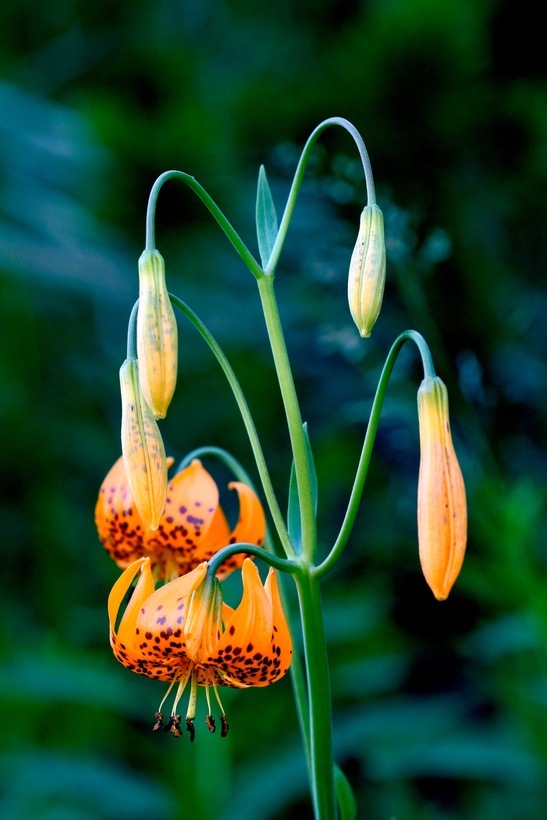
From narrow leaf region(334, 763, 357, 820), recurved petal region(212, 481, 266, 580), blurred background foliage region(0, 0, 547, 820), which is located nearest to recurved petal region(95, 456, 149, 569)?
recurved petal region(212, 481, 266, 580)

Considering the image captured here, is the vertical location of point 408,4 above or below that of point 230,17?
below

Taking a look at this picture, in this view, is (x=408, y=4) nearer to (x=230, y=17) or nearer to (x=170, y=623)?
(x=230, y=17)

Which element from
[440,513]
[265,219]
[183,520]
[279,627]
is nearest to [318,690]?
[279,627]

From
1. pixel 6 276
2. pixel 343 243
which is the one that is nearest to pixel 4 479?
pixel 6 276

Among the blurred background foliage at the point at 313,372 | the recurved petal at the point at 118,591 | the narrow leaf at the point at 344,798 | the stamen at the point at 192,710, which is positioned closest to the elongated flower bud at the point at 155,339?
the recurved petal at the point at 118,591

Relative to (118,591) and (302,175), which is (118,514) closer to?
(118,591)

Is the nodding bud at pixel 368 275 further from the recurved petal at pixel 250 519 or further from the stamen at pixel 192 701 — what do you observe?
the stamen at pixel 192 701

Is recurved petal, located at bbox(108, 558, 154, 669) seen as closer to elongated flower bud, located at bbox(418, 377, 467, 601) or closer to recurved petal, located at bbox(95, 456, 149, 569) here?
recurved petal, located at bbox(95, 456, 149, 569)
